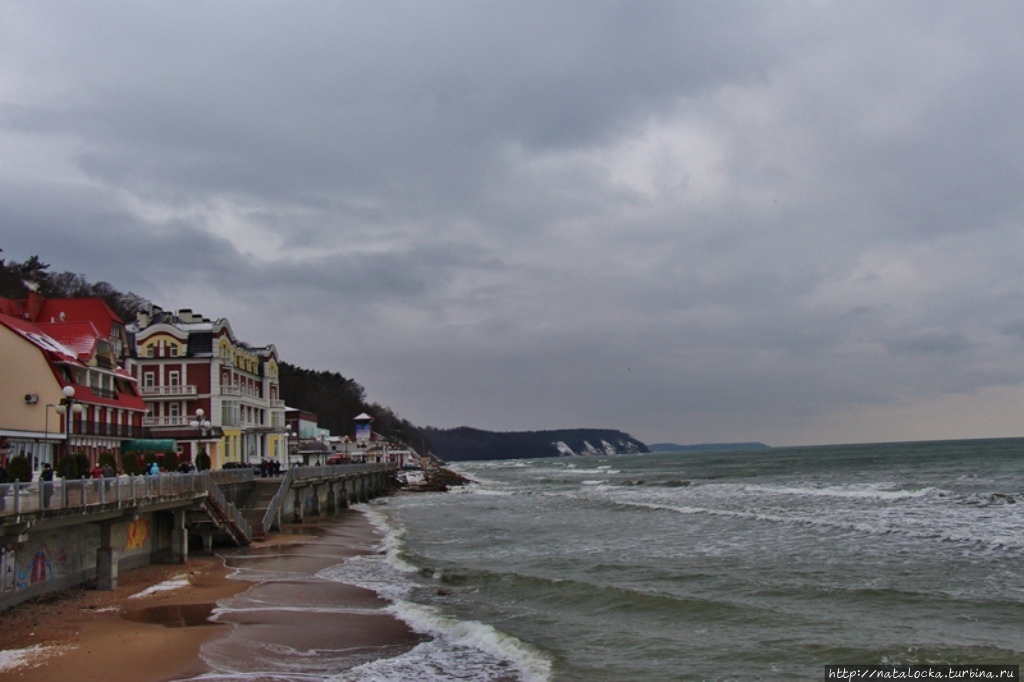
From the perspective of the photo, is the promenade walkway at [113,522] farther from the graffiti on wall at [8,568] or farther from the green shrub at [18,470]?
the green shrub at [18,470]

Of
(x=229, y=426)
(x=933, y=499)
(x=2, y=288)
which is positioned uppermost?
(x=2, y=288)

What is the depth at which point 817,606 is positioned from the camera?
19672 millimetres

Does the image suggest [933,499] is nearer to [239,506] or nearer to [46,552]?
[239,506]

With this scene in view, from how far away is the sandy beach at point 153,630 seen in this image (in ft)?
46.9

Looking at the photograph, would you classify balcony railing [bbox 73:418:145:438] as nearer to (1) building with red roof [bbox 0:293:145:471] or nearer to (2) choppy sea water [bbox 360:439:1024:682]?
(1) building with red roof [bbox 0:293:145:471]

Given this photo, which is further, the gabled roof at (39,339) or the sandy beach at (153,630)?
the gabled roof at (39,339)

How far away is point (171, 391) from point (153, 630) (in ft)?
126

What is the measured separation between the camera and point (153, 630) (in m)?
17.0

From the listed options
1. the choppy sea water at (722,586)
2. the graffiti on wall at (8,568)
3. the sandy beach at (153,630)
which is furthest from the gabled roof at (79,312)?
the graffiti on wall at (8,568)

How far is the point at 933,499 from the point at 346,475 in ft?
124

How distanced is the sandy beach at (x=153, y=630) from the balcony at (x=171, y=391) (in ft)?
96.2

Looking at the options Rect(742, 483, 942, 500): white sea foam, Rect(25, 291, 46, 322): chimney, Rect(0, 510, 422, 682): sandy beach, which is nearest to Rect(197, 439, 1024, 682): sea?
Rect(0, 510, 422, 682): sandy beach

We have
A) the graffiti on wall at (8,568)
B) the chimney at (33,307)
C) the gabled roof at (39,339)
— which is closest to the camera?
the graffiti on wall at (8,568)

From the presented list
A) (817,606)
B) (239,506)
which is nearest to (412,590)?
(817,606)
